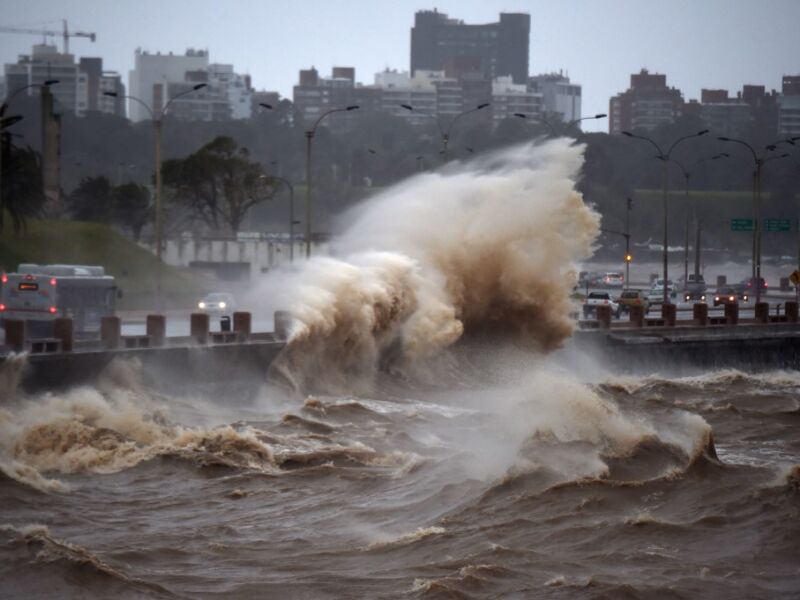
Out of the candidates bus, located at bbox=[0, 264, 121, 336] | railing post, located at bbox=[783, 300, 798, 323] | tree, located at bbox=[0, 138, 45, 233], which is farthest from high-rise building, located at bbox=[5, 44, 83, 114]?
bus, located at bbox=[0, 264, 121, 336]

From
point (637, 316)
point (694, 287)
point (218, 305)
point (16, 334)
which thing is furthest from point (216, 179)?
point (16, 334)

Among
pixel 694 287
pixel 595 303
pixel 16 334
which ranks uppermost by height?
pixel 16 334

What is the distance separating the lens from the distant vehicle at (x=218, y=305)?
147 ft

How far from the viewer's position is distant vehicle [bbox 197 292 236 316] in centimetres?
4469

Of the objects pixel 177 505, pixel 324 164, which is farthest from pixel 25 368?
pixel 324 164

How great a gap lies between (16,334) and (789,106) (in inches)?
6145

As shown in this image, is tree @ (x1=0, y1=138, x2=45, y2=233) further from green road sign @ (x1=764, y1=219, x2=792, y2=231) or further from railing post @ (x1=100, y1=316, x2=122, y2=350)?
green road sign @ (x1=764, y1=219, x2=792, y2=231)

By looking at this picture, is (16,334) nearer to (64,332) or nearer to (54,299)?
(64,332)

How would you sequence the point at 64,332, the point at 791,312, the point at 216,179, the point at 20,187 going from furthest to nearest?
the point at 216,179 < the point at 20,187 < the point at 791,312 < the point at 64,332

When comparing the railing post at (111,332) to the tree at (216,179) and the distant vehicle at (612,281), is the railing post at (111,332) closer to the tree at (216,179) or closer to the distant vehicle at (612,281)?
the tree at (216,179)

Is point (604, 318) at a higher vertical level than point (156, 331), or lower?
lower

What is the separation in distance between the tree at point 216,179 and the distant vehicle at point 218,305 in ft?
82.6

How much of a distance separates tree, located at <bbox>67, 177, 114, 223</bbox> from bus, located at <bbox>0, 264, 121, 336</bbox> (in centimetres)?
3902

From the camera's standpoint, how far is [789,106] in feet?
561
